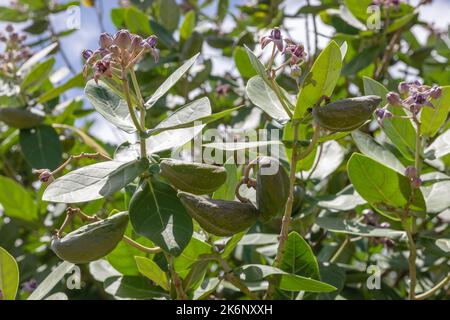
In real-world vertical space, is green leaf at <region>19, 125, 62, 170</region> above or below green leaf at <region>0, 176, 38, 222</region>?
above

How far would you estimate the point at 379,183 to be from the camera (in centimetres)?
140

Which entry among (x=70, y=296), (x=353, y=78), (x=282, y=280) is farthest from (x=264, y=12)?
(x=282, y=280)

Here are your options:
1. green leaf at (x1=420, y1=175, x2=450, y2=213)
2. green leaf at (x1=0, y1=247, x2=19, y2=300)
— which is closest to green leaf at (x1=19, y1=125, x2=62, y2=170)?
green leaf at (x1=0, y1=247, x2=19, y2=300)

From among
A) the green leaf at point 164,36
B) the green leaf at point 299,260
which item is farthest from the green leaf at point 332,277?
the green leaf at point 164,36

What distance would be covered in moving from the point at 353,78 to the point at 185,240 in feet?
5.15

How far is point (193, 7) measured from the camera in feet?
10.9

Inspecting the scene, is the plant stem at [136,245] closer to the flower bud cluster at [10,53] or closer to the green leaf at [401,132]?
the green leaf at [401,132]

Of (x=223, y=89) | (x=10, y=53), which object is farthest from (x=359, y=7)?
(x=10, y=53)

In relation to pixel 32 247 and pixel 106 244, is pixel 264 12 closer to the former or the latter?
pixel 32 247

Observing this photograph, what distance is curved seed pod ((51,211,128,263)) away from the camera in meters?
1.10

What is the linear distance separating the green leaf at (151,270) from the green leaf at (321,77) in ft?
1.42

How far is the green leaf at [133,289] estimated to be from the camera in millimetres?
1507

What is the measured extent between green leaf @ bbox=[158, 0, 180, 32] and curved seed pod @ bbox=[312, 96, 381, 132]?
157 centimetres

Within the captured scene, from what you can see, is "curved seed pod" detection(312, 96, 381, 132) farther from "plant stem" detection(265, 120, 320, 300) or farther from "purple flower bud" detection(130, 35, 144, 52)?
"purple flower bud" detection(130, 35, 144, 52)
